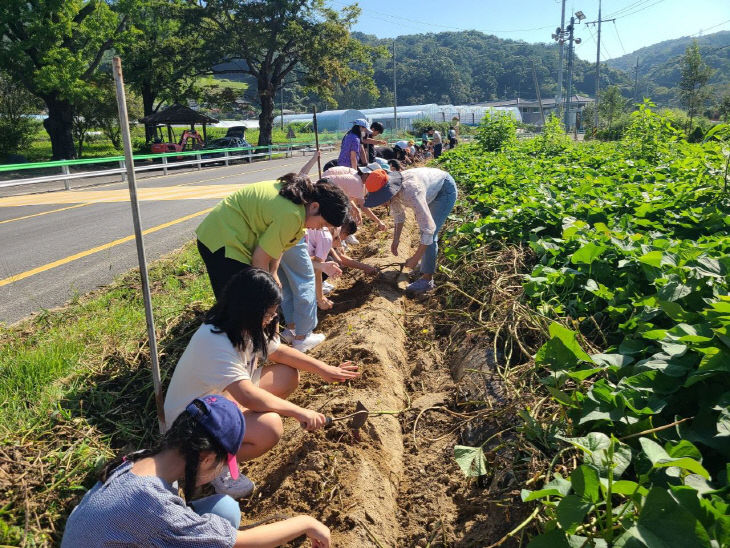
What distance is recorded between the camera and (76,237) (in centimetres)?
827

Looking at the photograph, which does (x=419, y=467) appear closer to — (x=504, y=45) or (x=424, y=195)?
(x=424, y=195)

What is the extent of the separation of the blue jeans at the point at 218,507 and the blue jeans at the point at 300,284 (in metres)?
2.12

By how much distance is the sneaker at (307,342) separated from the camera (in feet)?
14.8

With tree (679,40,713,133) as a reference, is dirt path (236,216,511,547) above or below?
below

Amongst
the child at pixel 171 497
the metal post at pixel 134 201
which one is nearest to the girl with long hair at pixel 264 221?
the metal post at pixel 134 201

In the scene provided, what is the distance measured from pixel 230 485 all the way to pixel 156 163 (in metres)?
26.0

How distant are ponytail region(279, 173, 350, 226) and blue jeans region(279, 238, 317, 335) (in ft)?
2.72

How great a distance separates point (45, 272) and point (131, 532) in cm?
543

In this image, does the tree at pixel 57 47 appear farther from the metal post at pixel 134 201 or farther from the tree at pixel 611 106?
the tree at pixel 611 106

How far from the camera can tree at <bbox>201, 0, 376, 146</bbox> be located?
33312mm

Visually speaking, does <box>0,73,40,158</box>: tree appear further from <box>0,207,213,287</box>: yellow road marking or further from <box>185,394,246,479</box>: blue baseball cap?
<box>185,394,246,479</box>: blue baseball cap

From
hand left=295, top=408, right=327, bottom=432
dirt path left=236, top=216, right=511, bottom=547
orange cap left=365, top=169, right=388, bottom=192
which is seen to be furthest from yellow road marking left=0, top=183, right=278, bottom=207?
hand left=295, top=408, right=327, bottom=432

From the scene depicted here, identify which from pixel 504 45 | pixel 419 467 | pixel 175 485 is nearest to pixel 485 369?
pixel 419 467

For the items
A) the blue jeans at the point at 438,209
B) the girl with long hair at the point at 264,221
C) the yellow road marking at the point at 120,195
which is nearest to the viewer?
the girl with long hair at the point at 264,221
